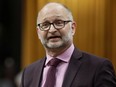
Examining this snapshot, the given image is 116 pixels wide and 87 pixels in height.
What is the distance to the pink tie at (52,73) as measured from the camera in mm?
2672

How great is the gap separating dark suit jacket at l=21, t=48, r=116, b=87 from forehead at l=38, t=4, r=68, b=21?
25 cm

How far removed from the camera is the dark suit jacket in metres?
2.54

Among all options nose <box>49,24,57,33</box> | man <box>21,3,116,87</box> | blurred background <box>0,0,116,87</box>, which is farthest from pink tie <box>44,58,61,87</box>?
blurred background <box>0,0,116,87</box>

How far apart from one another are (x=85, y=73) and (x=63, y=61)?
0.19 metres

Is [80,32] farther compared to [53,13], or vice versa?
[80,32]

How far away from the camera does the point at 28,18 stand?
472cm

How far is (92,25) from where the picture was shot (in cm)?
462

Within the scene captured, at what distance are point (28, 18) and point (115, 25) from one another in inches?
37.3

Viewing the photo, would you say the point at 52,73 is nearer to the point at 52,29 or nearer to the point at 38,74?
the point at 38,74

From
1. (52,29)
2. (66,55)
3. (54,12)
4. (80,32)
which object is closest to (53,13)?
(54,12)

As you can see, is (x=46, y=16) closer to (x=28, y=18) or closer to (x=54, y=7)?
(x=54, y=7)

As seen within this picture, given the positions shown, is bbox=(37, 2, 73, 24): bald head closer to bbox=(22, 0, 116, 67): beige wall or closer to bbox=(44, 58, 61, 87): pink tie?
bbox=(44, 58, 61, 87): pink tie

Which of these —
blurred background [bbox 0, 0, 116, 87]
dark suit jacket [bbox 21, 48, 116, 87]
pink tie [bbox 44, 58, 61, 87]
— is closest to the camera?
dark suit jacket [bbox 21, 48, 116, 87]

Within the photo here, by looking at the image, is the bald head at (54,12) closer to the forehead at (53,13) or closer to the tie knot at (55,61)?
the forehead at (53,13)
